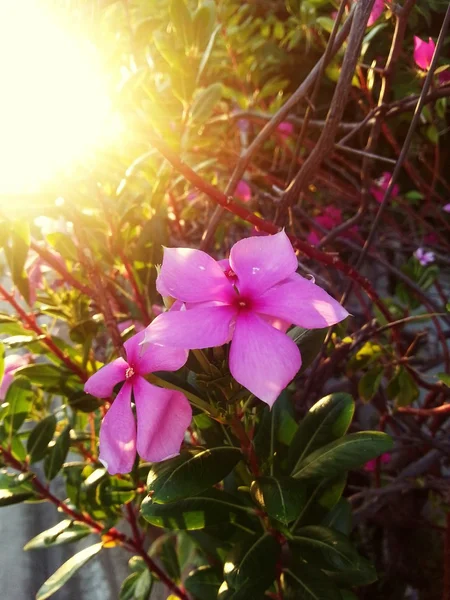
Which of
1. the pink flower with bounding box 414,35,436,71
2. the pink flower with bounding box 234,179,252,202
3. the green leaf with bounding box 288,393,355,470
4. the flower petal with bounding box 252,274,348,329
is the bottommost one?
the green leaf with bounding box 288,393,355,470

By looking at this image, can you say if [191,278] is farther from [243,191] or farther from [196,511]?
[243,191]

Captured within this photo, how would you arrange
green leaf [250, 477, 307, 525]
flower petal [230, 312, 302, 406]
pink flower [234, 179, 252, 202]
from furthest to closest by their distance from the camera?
pink flower [234, 179, 252, 202] < green leaf [250, 477, 307, 525] < flower petal [230, 312, 302, 406]

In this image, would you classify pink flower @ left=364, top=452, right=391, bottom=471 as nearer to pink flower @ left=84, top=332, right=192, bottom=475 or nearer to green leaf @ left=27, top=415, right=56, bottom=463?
green leaf @ left=27, top=415, right=56, bottom=463

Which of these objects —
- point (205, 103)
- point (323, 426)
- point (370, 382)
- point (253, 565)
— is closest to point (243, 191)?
point (205, 103)

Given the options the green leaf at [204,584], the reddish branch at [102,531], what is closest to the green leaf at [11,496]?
the reddish branch at [102,531]

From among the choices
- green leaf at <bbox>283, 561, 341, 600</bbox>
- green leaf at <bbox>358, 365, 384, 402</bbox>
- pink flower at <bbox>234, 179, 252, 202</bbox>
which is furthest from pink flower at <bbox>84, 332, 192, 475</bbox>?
pink flower at <bbox>234, 179, 252, 202</bbox>

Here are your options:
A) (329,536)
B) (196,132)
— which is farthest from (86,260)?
(196,132)
